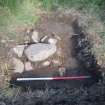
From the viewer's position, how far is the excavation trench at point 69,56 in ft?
11.9

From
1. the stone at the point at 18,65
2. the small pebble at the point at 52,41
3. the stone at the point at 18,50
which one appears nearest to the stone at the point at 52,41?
the small pebble at the point at 52,41

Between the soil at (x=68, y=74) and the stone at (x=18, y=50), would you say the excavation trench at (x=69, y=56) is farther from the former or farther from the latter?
the stone at (x=18, y=50)

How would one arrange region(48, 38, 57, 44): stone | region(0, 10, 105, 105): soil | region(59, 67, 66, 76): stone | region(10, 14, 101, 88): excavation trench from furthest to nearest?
region(48, 38, 57, 44): stone → region(59, 67, 66, 76): stone → region(10, 14, 101, 88): excavation trench → region(0, 10, 105, 105): soil

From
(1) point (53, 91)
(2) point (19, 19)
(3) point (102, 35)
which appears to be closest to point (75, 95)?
(1) point (53, 91)

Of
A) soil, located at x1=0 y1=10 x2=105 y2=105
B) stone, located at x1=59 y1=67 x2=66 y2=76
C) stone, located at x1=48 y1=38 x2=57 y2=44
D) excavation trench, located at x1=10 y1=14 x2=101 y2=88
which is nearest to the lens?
soil, located at x1=0 y1=10 x2=105 y2=105

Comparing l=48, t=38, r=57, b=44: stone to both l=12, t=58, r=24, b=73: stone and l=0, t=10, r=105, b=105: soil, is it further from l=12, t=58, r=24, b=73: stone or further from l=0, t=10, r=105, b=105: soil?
l=12, t=58, r=24, b=73: stone

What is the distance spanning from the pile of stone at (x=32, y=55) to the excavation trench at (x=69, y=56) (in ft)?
0.20

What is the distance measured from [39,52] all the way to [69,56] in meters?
0.36

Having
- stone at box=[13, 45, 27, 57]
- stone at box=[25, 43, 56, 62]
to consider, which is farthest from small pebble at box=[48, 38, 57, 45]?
stone at box=[13, 45, 27, 57]

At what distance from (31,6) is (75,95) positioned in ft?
4.31

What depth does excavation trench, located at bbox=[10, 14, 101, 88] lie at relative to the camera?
362 cm

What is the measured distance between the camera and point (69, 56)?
3.89 metres

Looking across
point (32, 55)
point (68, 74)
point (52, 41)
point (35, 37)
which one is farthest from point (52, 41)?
point (68, 74)

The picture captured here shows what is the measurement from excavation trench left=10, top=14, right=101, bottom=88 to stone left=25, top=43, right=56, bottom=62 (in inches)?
4.6
